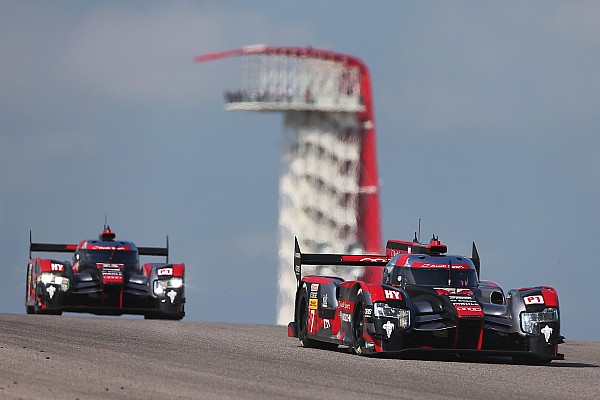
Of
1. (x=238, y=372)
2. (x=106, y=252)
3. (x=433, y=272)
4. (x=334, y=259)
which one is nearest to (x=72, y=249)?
(x=106, y=252)

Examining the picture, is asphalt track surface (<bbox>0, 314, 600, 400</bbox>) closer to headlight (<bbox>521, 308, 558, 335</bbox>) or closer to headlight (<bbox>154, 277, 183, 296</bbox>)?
headlight (<bbox>521, 308, 558, 335</bbox>)


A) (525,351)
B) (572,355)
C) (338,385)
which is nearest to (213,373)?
(338,385)

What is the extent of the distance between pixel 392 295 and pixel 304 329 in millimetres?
3636

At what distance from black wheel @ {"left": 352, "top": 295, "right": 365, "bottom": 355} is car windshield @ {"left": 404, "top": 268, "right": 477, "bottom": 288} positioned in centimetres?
116

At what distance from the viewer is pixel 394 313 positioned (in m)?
20.3

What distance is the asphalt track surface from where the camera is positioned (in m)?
14.3

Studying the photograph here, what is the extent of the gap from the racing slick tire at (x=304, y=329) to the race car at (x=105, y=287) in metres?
13.0

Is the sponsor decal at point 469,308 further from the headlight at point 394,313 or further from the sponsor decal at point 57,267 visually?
the sponsor decal at point 57,267

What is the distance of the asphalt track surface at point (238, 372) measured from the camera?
14336 mm

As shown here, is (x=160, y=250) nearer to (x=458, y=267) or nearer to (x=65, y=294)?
(x=65, y=294)

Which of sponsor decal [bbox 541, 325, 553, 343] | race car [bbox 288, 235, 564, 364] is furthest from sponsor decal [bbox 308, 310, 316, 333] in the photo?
sponsor decal [bbox 541, 325, 553, 343]

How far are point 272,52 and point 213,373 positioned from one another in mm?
59020

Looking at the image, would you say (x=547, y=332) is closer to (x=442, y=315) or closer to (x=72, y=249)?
(x=442, y=315)

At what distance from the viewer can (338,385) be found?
15.5 metres
